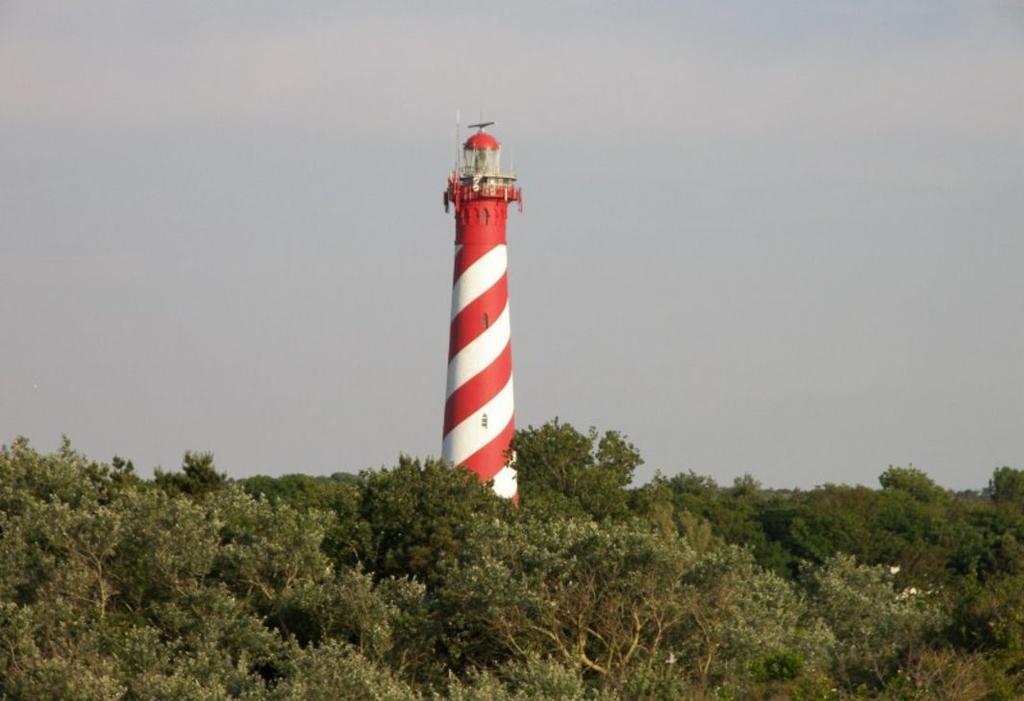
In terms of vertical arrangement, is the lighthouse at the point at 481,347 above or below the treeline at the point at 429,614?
above

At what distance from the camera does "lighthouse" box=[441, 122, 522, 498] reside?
49375mm

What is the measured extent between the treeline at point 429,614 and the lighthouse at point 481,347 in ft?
16.0

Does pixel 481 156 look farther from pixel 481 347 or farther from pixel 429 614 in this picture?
pixel 429 614

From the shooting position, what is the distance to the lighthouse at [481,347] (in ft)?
162

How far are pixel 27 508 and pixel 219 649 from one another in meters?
7.98

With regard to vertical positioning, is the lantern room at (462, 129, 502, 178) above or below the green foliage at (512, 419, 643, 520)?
above

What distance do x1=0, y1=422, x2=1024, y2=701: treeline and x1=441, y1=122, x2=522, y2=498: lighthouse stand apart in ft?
16.0

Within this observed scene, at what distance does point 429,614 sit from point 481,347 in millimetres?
14409

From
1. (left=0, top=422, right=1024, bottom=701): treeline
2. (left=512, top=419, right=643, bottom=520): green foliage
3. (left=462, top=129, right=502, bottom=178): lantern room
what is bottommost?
(left=0, top=422, right=1024, bottom=701): treeline

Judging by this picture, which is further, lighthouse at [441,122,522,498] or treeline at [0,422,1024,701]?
lighthouse at [441,122,522,498]

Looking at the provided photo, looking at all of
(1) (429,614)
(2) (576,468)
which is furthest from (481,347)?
(1) (429,614)

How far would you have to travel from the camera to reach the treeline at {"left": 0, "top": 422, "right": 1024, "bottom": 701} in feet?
107

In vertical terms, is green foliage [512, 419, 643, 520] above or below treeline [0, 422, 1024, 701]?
above

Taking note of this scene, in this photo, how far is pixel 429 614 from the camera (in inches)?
1410
